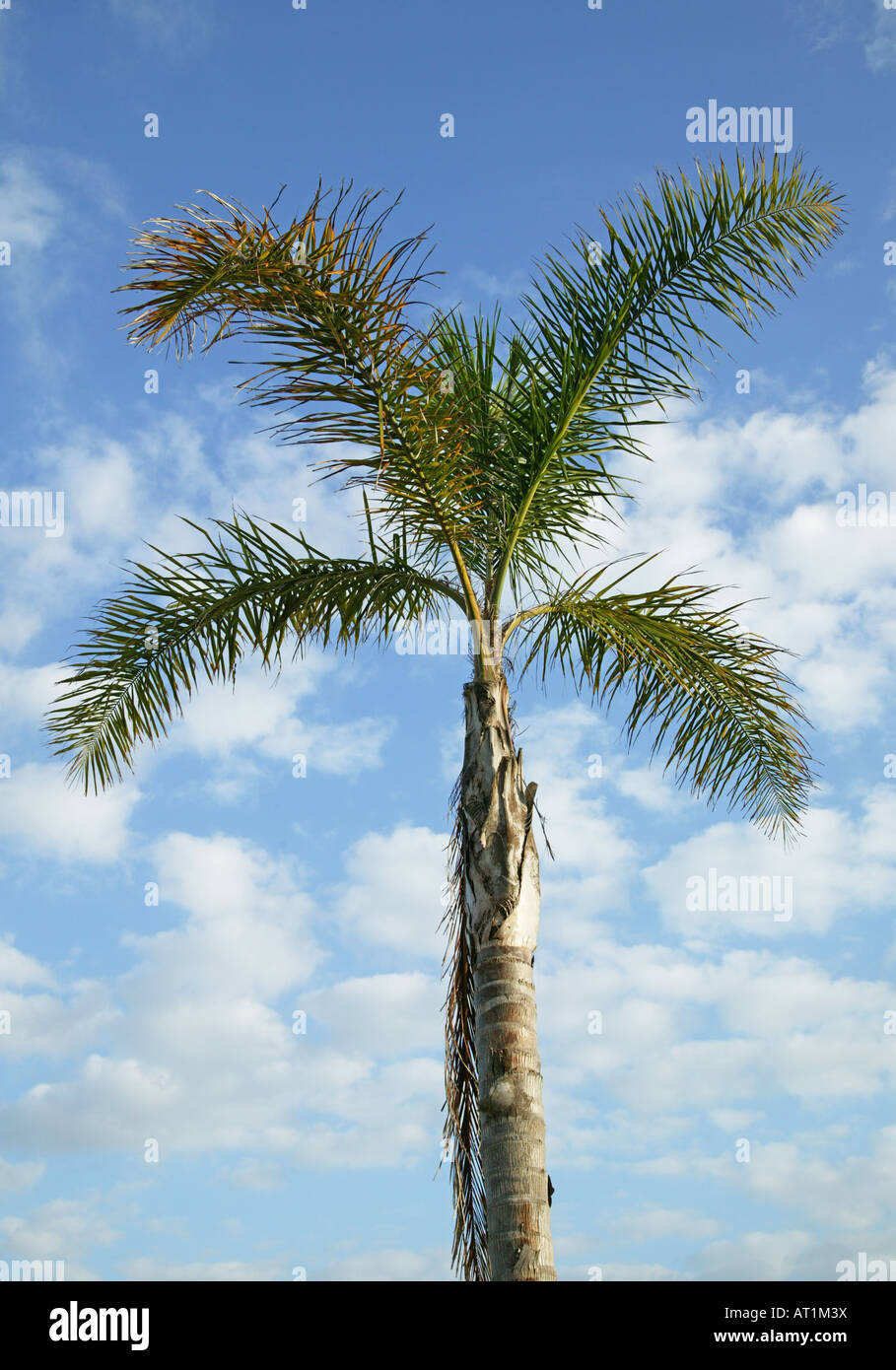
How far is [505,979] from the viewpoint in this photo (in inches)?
293

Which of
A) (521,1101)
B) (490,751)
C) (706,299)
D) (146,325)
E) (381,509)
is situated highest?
(706,299)

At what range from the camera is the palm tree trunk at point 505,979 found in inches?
272

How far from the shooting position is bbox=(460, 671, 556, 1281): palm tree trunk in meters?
6.90

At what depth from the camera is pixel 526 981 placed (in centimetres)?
750

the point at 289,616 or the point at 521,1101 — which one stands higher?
the point at 289,616
